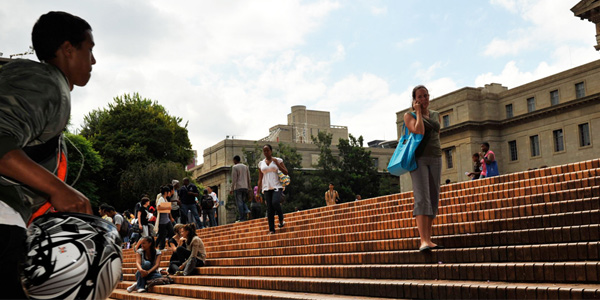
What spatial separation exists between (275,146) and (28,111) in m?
83.0

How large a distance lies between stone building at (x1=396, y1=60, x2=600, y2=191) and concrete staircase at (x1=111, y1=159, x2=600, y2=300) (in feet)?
158

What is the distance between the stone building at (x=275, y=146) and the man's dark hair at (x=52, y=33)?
6875 centimetres

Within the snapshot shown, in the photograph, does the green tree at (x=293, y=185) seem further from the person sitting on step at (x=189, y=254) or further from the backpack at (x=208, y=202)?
the person sitting on step at (x=189, y=254)

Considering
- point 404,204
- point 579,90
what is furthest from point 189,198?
point 579,90

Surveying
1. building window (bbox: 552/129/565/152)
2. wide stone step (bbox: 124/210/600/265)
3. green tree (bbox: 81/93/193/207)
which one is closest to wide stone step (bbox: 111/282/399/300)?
wide stone step (bbox: 124/210/600/265)

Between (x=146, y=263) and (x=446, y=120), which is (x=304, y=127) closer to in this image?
(x=446, y=120)

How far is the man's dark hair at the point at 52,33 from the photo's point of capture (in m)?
1.91

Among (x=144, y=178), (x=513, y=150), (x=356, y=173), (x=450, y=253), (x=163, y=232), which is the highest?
(x=513, y=150)

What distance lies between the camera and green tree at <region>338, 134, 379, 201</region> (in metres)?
73.0

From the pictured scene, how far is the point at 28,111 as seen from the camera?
1654 mm

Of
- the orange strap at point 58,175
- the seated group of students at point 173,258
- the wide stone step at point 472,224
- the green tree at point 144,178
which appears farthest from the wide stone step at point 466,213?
the green tree at point 144,178

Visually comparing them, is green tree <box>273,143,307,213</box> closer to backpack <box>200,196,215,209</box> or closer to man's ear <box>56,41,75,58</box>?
backpack <box>200,196,215,209</box>

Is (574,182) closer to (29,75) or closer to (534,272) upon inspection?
(534,272)

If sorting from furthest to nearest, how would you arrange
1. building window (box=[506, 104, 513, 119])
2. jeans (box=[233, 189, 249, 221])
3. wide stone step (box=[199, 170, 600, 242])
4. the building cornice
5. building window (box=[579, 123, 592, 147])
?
building window (box=[506, 104, 513, 119])
building window (box=[579, 123, 592, 147])
the building cornice
jeans (box=[233, 189, 249, 221])
wide stone step (box=[199, 170, 600, 242])
